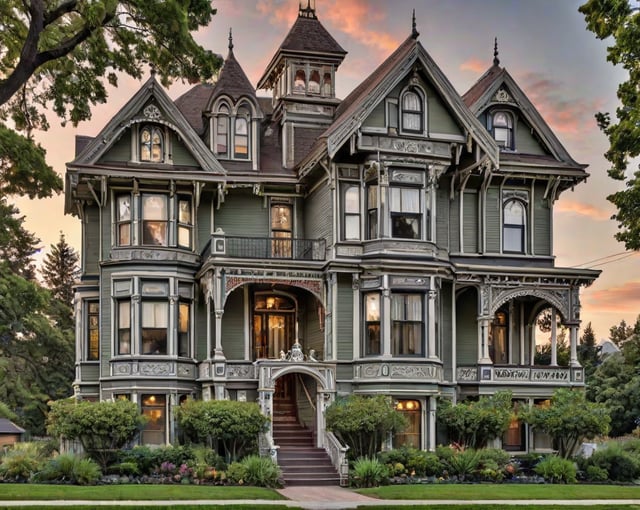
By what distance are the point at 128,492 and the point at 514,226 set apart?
61.7ft

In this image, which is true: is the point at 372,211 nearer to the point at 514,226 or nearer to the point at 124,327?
the point at 514,226

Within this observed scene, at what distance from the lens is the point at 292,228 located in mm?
36094

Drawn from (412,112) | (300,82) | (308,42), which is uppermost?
(308,42)

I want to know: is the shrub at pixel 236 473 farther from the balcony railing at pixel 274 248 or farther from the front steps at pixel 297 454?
the balcony railing at pixel 274 248

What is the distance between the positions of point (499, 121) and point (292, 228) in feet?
29.9

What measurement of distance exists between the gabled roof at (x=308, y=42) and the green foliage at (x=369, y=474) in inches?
687

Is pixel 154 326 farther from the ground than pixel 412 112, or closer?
closer

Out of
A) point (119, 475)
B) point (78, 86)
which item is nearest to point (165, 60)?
point (78, 86)

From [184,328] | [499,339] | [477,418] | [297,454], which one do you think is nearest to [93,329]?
[184,328]

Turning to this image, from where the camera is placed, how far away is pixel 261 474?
27594mm

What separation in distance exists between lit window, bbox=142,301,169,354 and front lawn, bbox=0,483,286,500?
734 centimetres

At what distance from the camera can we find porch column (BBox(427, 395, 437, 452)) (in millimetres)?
31969

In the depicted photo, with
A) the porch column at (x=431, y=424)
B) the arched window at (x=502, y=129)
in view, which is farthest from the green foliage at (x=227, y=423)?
the arched window at (x=502, y=129)

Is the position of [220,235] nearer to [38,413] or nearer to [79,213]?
[79,213]
